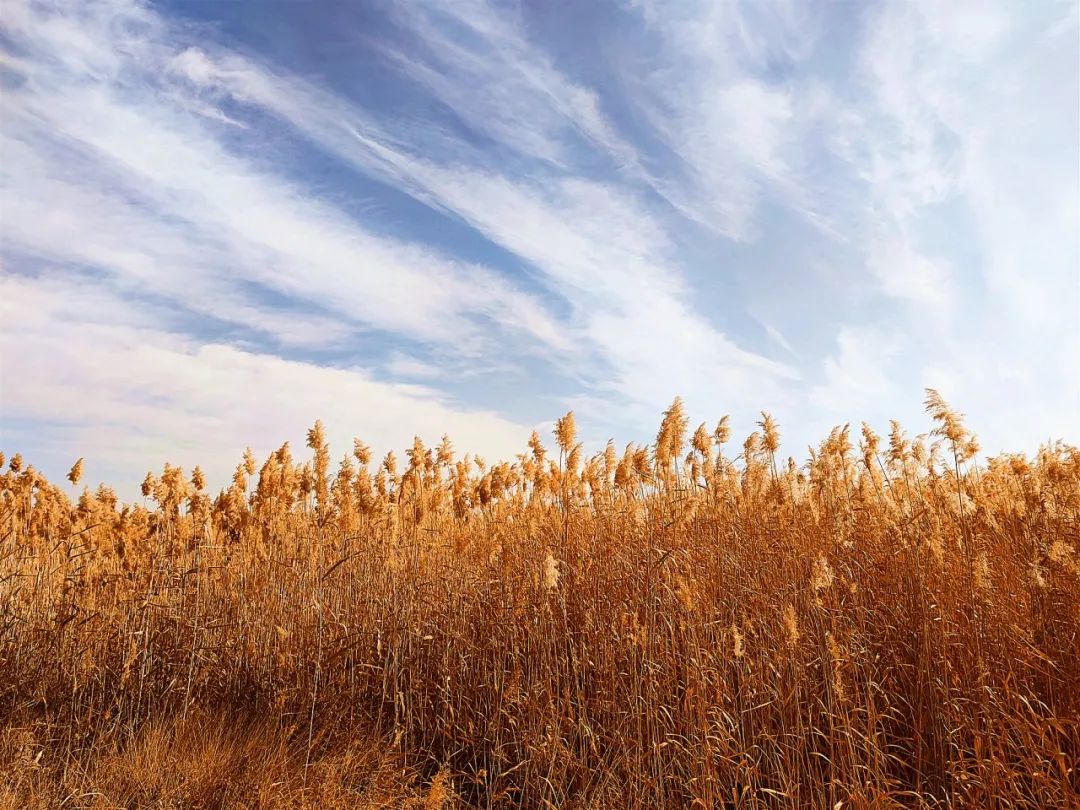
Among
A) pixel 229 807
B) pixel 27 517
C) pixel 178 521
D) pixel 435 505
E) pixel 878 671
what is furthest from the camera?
pixel 27 517

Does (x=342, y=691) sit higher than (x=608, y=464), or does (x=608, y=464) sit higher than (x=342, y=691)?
(x=608, y=464)

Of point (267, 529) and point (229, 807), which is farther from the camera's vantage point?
point (267, 529)

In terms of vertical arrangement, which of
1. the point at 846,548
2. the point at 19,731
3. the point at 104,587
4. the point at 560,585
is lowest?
the point at 19,731

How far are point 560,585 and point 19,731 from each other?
11.3 ft

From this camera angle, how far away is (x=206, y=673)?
210 inches

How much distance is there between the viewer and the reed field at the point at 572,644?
133 inches

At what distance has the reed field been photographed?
3.37 metres

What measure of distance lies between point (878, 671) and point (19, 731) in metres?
5.11

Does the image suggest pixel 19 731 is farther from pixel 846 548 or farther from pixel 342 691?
pixel 846 548

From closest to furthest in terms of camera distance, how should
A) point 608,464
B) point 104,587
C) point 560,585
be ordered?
point 560,585
point 104,587
point 608,464

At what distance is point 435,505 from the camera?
746 centimetres

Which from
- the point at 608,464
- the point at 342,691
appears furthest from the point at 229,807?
the point at 608,464

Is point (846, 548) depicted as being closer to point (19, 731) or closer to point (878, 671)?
point (878, 671)

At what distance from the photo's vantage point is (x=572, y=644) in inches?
163
